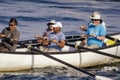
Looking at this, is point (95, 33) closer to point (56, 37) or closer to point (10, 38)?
point (56, 37)

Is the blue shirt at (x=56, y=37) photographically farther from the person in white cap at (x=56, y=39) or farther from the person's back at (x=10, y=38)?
the person's back at (x=10, y=38)

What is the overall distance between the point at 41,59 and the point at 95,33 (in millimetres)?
2587

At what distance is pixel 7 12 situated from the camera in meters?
32.8

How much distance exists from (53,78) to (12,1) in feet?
78.3

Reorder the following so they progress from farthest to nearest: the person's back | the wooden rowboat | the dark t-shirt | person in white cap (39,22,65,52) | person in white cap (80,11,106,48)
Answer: person in white cap (80,11,106,48) < person in white cap (39,22,65,52) < the dark t-shirt < the person's back < the wooden rowboat

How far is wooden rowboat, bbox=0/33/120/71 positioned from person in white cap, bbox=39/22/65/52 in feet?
1.07

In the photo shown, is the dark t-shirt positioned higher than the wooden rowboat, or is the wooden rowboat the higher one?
the dark t-shirt

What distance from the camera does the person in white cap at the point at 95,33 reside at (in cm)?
1760

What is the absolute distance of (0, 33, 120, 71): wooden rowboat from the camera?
15.9m

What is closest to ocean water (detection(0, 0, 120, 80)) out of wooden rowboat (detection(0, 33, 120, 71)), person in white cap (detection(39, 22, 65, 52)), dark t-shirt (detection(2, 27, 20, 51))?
wooden rowboat (detection(0, 33, 120, 71))

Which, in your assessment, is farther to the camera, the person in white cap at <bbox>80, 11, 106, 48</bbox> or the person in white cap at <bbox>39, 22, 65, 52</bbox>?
the person in white cap at <bbox>80, 11, 106, 48</bbox>

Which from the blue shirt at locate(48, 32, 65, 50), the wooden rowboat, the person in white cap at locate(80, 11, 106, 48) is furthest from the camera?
the person in white cap at locate(80, 11, 106, 48)

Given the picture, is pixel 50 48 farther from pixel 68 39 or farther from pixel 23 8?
pixel 23 8

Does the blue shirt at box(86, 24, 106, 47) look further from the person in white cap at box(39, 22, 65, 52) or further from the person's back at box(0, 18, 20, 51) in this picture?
the person's back at box(0, 18, 20, 51)
